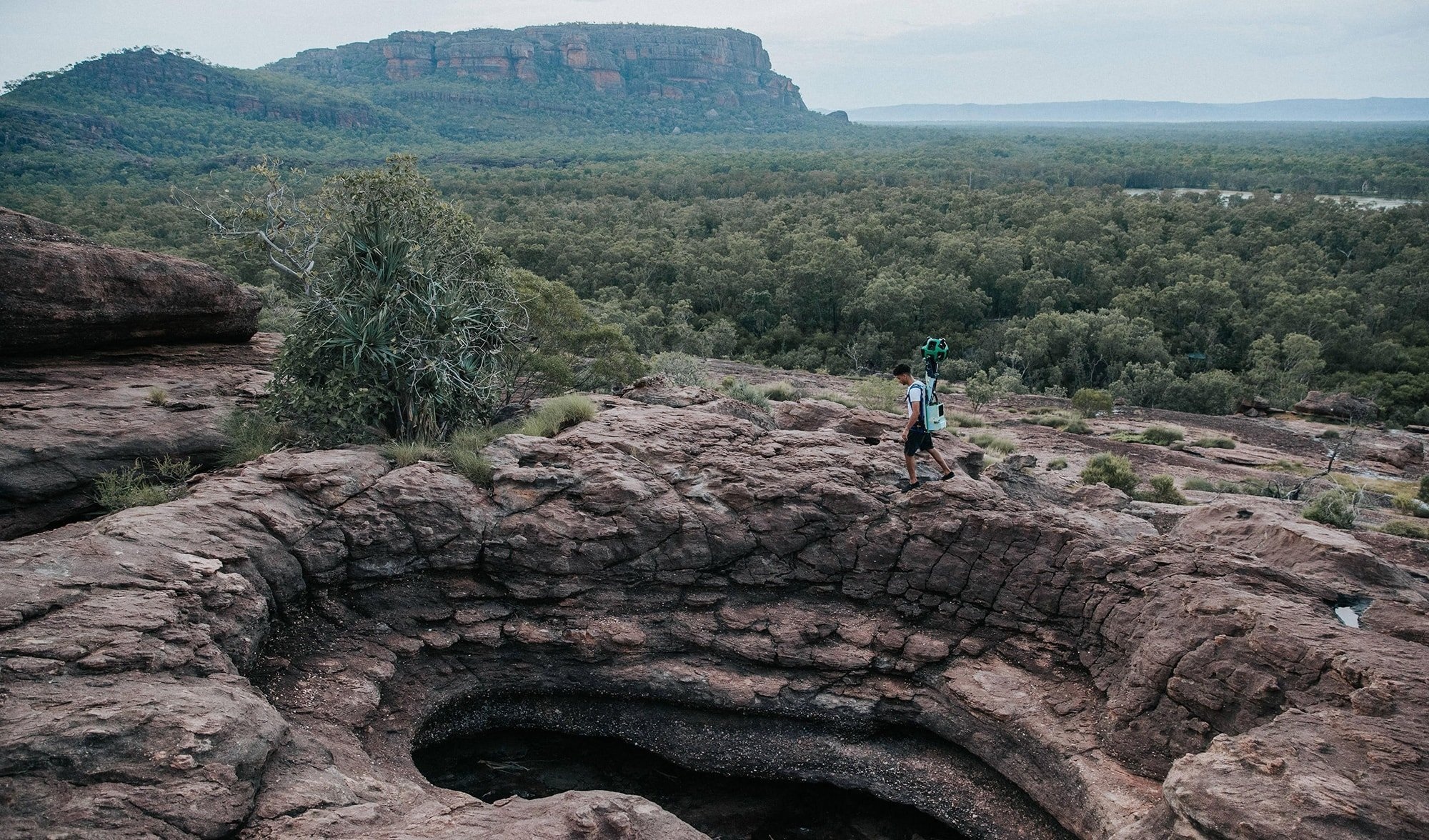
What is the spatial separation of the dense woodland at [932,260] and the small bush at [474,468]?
5541 mm

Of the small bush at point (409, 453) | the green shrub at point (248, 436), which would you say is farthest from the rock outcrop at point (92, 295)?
the small bush at point (409, 453)

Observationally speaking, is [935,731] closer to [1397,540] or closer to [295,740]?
[295,740]

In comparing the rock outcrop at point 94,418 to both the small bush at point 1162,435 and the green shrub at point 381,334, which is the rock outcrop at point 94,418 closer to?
the green shrub at point 381,334

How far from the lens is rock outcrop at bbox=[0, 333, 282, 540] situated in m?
9.38

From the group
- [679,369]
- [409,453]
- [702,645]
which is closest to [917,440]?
[702,645]

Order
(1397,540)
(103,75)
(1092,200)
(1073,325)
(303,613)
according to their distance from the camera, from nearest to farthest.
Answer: (303,613) < (1397,540) < (1073,325) < (1092,200) < (103,75)

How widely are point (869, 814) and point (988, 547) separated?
3.52 metres

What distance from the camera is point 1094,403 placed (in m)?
26.8

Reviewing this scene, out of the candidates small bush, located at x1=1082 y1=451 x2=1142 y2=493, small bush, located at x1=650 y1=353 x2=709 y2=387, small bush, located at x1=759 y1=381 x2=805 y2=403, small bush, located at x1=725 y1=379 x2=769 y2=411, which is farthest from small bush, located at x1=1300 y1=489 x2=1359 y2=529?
small bush, located at x1=650 y1=353 x2=709 y2=387

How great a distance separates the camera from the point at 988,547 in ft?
33.4

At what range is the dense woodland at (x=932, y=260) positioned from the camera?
3778 centimetres

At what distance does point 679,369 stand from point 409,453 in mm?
11008

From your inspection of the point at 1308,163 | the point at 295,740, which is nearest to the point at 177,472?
the point at 295,740

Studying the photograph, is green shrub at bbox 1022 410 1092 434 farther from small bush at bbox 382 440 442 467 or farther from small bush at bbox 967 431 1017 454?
small bush at bbox 382 440 442 467
